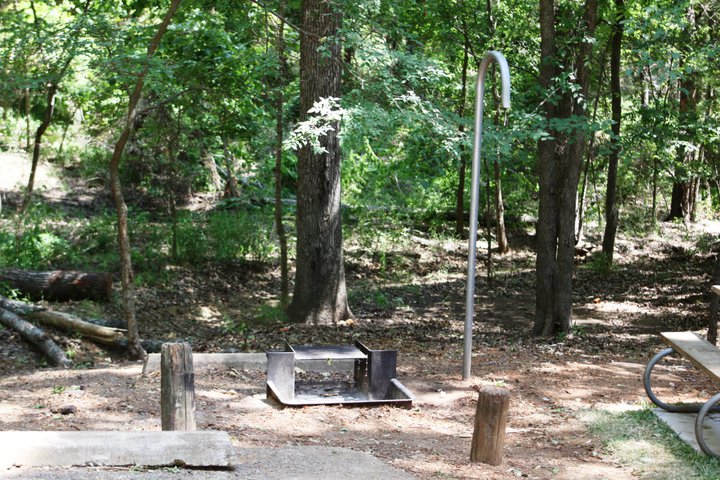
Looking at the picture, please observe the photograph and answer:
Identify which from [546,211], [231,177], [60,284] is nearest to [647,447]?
[546,211]

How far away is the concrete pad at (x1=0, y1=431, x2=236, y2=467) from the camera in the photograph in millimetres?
4160

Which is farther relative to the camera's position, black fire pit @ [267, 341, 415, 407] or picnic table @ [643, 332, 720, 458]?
black fire pit @ [267, 341, 415, 407]

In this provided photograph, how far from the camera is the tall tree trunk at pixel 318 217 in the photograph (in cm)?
1029

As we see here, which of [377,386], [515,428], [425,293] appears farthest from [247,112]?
[515,428]

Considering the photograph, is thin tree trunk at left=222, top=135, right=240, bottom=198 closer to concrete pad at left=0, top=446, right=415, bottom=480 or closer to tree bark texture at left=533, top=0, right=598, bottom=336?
tree bark texture at left=533, top=0, right=598, bottom=336

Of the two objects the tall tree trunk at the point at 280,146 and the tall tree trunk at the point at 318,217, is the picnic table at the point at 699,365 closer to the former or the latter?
the tall tree trunk at the point at 318,217

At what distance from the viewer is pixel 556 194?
1040 centimetres

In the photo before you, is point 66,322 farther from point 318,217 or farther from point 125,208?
point 318,217

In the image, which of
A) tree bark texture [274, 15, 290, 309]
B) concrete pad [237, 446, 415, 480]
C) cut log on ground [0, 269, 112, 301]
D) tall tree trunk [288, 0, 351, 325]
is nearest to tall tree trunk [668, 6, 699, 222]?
tall tree trunk [288, 0, 351, 325]

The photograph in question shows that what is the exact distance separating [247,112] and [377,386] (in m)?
6.65

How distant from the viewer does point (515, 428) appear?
6.19 meters

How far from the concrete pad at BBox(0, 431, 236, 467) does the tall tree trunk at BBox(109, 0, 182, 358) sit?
4460 mm

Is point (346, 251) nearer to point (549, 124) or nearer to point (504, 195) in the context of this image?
point (504, 195)

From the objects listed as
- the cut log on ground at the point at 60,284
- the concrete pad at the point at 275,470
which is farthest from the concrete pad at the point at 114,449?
the cut log on ground at the point at 60,284
